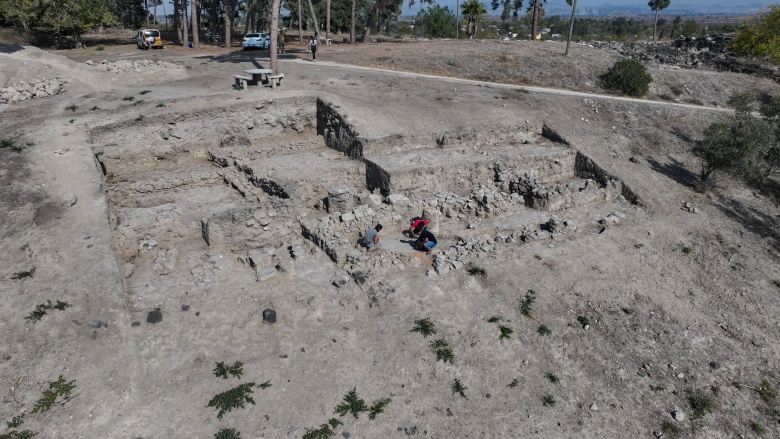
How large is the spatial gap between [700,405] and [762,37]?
136ft

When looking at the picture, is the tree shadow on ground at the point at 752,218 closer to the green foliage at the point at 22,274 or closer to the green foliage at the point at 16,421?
the green foliage at the point at 16,421

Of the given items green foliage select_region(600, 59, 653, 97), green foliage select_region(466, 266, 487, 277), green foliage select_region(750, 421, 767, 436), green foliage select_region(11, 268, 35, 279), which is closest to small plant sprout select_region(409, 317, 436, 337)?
green foliage select_region(466, 266, 487, 277)

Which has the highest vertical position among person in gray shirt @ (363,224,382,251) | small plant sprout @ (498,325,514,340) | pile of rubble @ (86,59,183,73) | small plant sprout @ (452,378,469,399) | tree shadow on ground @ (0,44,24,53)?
tree shadow on ground @ (0,44,24,53)

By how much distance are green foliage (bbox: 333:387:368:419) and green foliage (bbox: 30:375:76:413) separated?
466cm

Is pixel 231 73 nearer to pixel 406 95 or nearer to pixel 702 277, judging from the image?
pixel 406 95

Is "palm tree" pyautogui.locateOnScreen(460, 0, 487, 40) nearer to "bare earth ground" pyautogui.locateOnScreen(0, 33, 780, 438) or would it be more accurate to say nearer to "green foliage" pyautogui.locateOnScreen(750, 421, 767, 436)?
"bare earth ground" pyautogui.locateOnScreen(0, 33, 780, 438)

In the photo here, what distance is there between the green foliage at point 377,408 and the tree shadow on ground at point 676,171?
54.2ft

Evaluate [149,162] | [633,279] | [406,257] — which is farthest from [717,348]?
[149,162]

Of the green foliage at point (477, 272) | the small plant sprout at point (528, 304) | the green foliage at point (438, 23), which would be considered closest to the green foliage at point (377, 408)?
the small plant sprout at point (528, 304)

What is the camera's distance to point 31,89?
20984 millimetres

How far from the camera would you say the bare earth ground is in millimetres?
8414

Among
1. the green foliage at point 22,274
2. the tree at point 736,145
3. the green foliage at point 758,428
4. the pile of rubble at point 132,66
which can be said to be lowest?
the green foliage at point 758,428

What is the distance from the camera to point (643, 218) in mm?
16203

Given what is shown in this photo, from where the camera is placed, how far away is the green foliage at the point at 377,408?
832 centimetres
